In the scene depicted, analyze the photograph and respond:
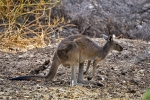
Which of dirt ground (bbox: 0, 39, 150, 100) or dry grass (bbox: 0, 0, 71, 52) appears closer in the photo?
dirt ground (bbox: 0, 39, 150, 100)

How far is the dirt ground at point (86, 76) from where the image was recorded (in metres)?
5.40

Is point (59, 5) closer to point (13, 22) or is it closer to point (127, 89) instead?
point (13, 22)

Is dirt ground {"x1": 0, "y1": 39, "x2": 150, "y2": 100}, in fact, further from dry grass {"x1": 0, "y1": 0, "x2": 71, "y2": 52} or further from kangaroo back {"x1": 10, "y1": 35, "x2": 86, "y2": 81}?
dry grass {"x1": 0, "y1": 0, "x2": 71, "y2": 52}

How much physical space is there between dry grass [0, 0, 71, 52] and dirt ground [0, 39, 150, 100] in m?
0.42

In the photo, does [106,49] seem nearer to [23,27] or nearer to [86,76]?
[86,76]

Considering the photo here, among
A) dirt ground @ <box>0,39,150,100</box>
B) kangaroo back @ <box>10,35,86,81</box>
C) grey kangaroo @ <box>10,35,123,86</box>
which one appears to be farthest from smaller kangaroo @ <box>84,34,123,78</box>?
kangaroo back @ <box>10,35,86,81</box>

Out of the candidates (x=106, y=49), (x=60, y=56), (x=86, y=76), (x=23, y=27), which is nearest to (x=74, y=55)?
(x=60, y=56)

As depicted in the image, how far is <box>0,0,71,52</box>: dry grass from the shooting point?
29.6 ft

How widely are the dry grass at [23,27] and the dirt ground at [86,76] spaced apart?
42 cm

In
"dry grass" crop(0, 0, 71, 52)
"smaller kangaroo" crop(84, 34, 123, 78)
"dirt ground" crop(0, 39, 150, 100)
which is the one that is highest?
"dry grass" crop(0, 0, 71, 52)

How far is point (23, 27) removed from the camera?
9.78 metres

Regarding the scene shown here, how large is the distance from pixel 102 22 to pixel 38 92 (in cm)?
535

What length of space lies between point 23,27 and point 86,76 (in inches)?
132

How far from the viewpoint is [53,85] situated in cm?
596
